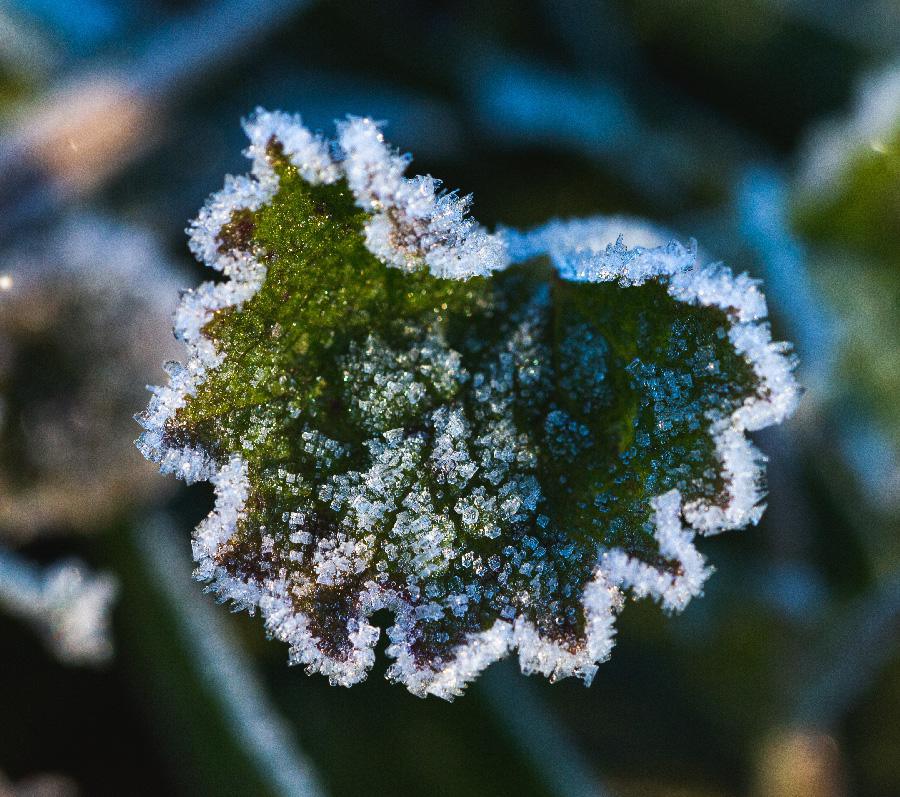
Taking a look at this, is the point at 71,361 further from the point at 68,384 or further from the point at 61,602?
the point at 61,602

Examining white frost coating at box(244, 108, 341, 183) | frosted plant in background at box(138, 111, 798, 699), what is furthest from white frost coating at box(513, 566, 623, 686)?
white frost coating at box(244, 108, 341, 183)

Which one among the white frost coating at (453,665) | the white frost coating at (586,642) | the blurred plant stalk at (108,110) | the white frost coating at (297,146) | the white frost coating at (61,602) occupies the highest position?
the blurred plant stalk at (108,110)

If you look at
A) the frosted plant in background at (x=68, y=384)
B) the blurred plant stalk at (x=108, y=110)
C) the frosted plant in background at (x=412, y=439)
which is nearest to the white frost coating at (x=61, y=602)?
the frosted plant in background at (x=68, y=384)

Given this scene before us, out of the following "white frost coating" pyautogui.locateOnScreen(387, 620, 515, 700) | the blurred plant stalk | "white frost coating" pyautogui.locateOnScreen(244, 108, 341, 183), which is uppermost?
the blurred plant stalk

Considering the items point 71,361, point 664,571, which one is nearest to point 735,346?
point 664,571

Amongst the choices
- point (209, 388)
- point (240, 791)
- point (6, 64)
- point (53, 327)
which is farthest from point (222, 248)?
point (6, 64)

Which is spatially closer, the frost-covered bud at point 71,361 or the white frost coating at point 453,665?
the white frost coating at point 453,665

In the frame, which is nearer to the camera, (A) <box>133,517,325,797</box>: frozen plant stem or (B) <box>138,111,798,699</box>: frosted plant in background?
(B) <box>138,111,798,699</box>: frosted plant in background

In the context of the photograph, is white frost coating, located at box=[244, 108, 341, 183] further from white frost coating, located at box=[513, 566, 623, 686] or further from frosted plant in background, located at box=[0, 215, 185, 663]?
frosted plant in background, located at box=[0, 215, 185, 663]

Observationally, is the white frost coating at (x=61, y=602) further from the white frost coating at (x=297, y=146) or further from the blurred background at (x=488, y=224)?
the white frost coating at (x=297, y=146)
